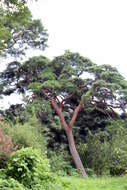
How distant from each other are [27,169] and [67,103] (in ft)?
34.0

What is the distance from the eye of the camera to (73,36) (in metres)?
15.5

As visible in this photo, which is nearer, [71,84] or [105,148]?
[105,148]

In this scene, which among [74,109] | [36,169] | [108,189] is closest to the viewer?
[36,169]

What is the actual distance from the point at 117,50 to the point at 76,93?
313 centimetres

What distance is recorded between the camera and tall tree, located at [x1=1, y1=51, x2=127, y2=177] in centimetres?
1348

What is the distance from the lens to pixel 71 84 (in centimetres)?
1393

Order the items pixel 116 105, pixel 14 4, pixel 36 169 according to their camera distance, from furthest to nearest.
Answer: pixel 116 105, pixel 36 169, pixel 14 4

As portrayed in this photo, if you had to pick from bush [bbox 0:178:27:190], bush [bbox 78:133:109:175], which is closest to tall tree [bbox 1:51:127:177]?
bush [bbox 78:133:109:175]

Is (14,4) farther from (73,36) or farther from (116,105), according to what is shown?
(73,36)

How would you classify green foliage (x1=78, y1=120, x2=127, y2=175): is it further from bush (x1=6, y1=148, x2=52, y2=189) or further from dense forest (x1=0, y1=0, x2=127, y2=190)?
bush (x1=6, y1=148, x2=52, y2=189)

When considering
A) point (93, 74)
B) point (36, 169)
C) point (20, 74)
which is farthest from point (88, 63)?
point (36, 169)

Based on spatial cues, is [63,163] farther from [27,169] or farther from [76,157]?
[27,169]

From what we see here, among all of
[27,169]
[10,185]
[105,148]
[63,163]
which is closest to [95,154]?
[105,148]

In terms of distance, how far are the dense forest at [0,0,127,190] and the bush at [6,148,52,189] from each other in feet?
19.0
